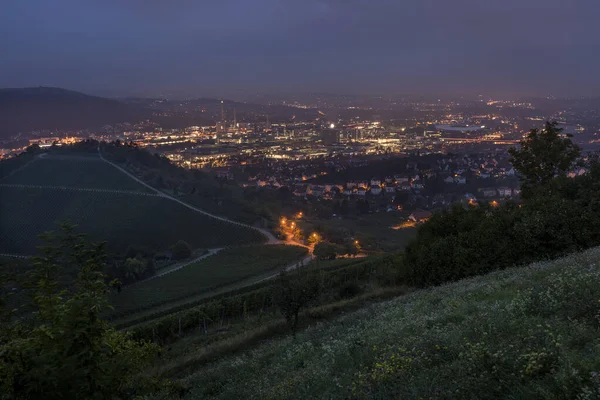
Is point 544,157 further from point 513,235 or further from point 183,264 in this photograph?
point 183,264

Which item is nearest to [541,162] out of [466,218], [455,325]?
[466,218]

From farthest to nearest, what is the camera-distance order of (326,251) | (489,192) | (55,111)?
(55,111)
(489,192)
(326,251)

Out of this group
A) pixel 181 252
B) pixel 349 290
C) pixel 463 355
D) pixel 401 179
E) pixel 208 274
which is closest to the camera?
pixel 463 355

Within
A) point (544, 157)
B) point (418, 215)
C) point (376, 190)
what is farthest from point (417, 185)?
A: point (544, 157)

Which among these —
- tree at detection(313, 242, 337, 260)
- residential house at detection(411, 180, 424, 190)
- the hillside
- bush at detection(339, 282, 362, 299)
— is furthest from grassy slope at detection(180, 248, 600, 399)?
residential house at detection(411, 180, 424, 190)

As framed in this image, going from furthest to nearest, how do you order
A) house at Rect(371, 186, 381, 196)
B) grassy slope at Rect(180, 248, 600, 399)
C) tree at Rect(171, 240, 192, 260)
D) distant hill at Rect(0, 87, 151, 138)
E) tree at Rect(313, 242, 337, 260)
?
distant hill at Rect(0, 87, 151, 138) < house at Rect(371, 186, 381, 196) < tree at Rect(171, 240, 192, 260) < tree at Rect(313, 242, 337, 260) < grassy slope at Rect(180, 248, 600, 399)

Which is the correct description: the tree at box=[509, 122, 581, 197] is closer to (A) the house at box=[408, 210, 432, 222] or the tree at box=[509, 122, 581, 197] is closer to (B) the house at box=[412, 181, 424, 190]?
(A) the house at box=[408, 210, 432, 222]
